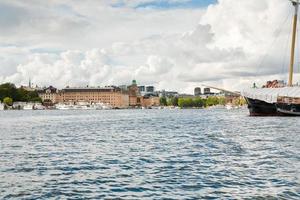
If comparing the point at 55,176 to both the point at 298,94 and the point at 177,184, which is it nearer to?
the point at 177,184

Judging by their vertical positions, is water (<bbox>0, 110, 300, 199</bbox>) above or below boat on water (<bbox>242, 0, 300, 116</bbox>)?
below

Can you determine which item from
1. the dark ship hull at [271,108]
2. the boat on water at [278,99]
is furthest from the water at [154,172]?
the boat on water at [278,99]

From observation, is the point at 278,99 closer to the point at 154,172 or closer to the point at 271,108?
the point at 271,108

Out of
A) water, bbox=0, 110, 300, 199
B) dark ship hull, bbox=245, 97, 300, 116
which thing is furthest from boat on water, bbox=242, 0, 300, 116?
water, bbox=0, 110, 300, 199

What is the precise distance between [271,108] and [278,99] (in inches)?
282

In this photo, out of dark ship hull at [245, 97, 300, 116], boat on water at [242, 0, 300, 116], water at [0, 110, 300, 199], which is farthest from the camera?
boat on water at [242, 0, 300, 116]

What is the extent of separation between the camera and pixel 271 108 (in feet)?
315

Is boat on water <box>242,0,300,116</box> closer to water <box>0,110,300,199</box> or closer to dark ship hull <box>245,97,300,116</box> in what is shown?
dark ship hull <box>245,97,300,116</box>

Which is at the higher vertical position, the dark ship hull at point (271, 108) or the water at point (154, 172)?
the dark ship hull at point (271, 108)

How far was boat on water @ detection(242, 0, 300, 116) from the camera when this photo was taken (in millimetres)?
88062

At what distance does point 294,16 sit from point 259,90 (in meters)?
19.6

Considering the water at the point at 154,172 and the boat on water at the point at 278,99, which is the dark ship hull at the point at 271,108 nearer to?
the boat on water at the point at 278,99

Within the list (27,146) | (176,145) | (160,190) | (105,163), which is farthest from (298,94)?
(160,190)

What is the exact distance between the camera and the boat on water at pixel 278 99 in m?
88.1
